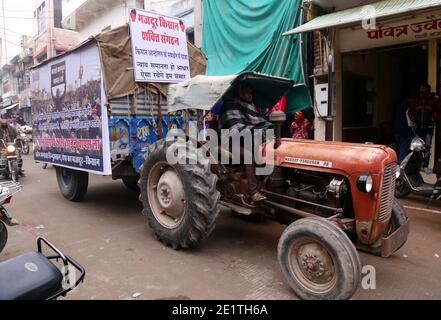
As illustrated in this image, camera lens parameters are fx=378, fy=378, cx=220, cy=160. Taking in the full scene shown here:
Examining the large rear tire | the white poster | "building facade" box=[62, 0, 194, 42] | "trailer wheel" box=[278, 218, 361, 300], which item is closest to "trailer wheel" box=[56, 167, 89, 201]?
the white poster

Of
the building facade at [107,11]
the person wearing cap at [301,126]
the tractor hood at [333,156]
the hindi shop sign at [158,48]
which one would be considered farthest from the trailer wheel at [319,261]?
the building facade at [107,11]

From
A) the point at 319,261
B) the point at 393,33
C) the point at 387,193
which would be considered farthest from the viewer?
the point at 393,33

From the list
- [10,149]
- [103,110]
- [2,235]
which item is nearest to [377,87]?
[103,110]

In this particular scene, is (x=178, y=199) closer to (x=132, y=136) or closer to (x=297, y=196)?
(x=297, y=196)

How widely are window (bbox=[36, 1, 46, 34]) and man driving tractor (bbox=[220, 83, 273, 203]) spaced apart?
28.3 metres

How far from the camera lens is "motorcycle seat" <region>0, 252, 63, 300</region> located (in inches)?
88.8

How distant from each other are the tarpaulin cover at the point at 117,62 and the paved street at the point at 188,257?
6.86 feet

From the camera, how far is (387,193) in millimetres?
3742

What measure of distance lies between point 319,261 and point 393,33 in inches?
262

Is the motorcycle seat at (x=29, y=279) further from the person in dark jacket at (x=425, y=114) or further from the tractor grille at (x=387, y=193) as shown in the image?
the person in dark jacket at (x=425, y=114)

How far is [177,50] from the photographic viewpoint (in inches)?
264

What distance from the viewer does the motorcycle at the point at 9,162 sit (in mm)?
9922

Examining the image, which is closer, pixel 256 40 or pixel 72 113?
pixel 72 113
